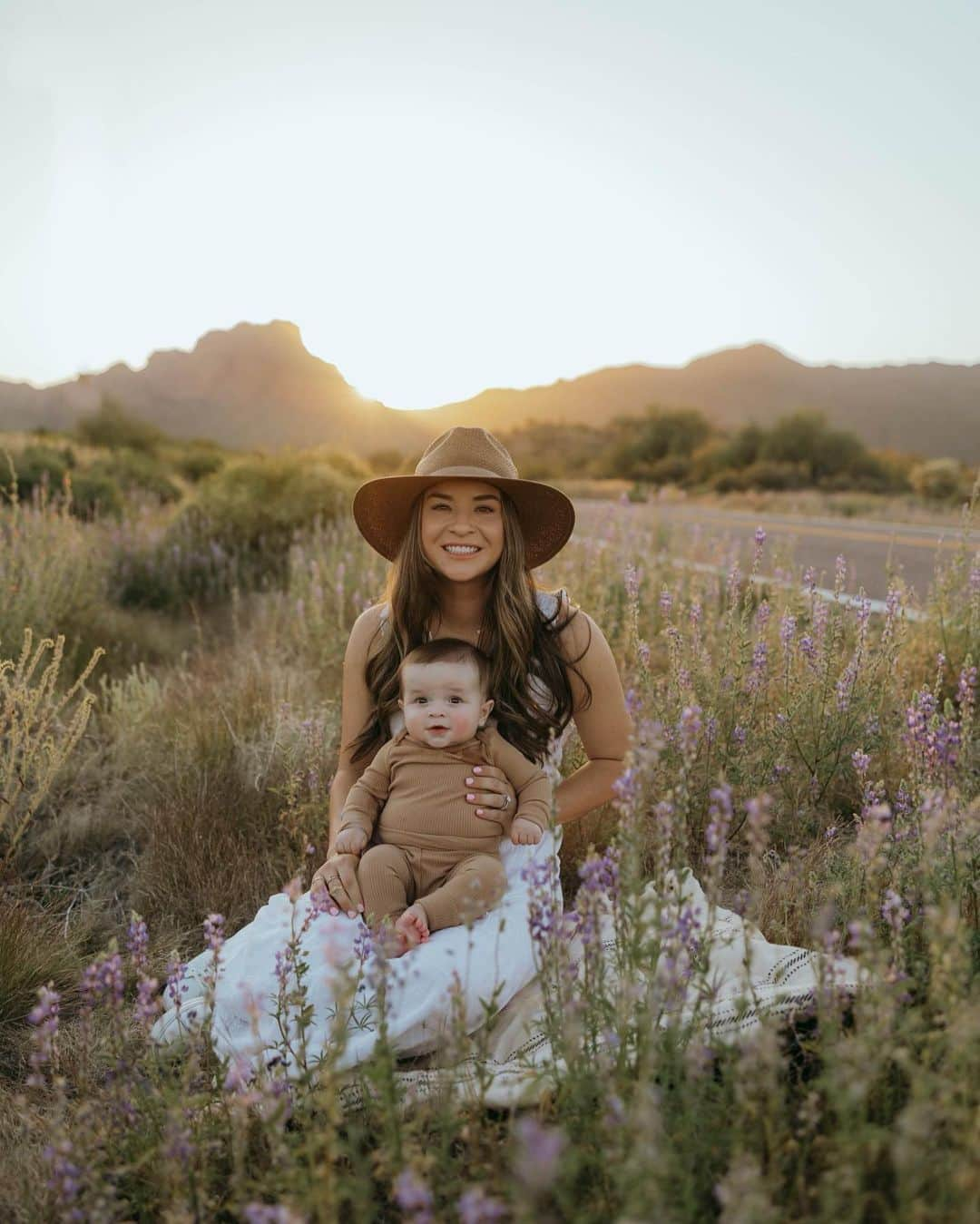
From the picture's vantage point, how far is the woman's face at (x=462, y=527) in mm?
3238

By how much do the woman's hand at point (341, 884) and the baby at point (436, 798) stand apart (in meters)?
0.03

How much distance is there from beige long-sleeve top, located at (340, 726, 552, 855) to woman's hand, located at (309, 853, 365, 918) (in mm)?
143

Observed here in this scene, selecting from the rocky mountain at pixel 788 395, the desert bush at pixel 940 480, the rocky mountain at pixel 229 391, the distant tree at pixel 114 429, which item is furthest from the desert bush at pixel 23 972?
the rocky mountain at pixel 788 395

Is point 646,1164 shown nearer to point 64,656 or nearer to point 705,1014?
point 705,1014

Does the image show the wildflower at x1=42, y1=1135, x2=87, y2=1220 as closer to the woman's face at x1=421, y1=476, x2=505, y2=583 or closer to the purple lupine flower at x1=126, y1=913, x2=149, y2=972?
the purple lupine flower at x1=126, y1=913, x2=149, y2=972

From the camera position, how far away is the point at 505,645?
3.22 meters

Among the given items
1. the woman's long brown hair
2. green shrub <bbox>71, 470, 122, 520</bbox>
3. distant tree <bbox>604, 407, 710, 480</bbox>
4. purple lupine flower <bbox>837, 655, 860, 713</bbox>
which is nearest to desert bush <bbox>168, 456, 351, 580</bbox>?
green shrub <bbox>71, 470, 122, 520</bbox>

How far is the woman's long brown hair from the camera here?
320 centimetres

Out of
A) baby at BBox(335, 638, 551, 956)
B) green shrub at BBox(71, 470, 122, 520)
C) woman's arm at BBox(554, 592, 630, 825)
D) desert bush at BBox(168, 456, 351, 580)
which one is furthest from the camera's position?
green shrub at BBox(71, 470, 122, 520)

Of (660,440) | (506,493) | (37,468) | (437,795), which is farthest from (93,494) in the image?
(660,440)

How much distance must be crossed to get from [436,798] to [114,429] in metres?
42.0

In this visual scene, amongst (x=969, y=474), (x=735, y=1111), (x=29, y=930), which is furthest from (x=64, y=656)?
(x=969, y=474)

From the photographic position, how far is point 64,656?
234 inches

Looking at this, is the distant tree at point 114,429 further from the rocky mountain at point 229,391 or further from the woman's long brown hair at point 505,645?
the woman's long brown hair at point 505,645
